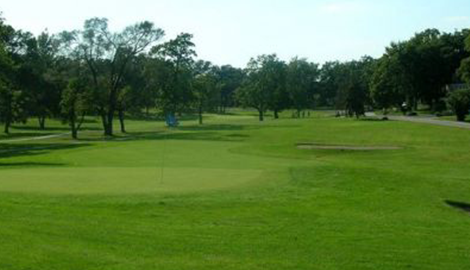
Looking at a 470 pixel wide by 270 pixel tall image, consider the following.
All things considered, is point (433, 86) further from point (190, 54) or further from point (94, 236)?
point (94, 236)

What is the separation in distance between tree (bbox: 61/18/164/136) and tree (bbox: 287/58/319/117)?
73.8 m

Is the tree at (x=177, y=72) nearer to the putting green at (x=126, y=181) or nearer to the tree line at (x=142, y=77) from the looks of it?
the tree line at (x=142, y=77)

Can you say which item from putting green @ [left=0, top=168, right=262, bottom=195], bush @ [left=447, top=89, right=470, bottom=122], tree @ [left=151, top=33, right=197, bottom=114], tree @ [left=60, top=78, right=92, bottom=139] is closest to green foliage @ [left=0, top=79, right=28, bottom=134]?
tree @ [left=60, top=78, right=92, bottom=139]

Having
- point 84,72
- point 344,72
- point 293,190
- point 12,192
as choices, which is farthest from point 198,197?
point 344,72

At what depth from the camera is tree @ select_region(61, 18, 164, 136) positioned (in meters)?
80.7

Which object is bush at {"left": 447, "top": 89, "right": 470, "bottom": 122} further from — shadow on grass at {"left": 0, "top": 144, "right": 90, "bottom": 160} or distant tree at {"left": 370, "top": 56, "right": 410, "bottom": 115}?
shadow on grass at {"left": 0, "top": 144, "right": 90, "bottom": 160}

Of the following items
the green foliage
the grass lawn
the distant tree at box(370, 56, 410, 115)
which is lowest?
the grass lawn

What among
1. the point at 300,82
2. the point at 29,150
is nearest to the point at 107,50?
the point at 29,150

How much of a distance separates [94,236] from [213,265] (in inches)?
115

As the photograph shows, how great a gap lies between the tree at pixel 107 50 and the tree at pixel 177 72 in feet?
22.7

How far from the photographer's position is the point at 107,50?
82.4 meters

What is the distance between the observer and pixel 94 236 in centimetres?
1209

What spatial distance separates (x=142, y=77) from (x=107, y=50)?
15.5 meters

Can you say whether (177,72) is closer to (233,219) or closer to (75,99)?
(75,99)
